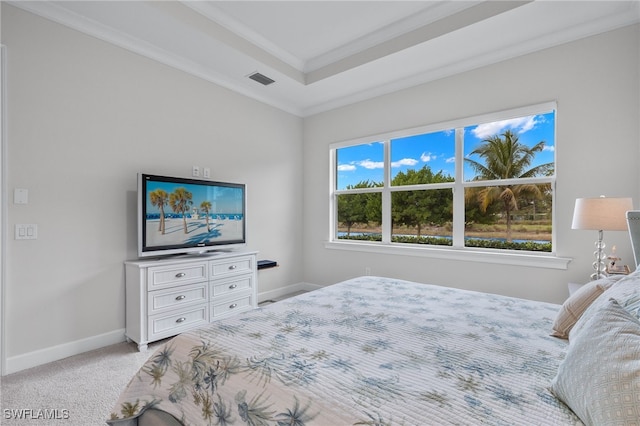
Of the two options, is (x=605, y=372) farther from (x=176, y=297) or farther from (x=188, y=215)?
(x=188, y=215)

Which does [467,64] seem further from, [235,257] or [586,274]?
[235,257]

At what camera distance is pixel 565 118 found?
2803 mm

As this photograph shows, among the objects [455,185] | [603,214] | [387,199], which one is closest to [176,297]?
[387,199]

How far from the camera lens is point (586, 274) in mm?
2695

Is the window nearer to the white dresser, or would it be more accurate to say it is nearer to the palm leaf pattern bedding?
the palm leaf pattern bedding

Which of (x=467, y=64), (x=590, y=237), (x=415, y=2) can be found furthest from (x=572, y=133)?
(x=415, y=2)

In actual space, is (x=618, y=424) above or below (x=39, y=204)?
below

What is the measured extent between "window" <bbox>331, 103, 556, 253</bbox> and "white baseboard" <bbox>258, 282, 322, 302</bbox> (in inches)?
34.7

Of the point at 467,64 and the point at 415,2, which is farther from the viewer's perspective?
the point at 467,64

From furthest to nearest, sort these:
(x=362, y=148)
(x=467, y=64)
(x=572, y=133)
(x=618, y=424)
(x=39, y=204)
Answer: (x=362, y=148) → (x=467, y=64) → (x=572, y=133) → (x=39, y=204) → (x=618, y=424)

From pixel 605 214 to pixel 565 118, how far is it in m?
1.13

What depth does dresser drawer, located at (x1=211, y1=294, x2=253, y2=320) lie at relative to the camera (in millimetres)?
3135

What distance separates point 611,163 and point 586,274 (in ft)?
3.20

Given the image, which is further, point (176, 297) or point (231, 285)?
point (231, 285)
